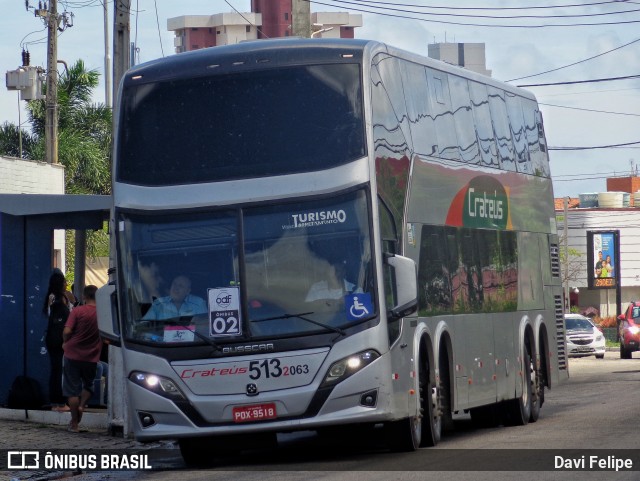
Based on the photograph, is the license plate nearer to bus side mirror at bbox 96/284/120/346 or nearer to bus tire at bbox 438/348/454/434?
bus side mirror at bbox 96/284/120/346

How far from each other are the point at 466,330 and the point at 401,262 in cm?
353

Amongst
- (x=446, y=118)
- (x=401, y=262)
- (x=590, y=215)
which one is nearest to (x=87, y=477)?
(x=401, y=262)

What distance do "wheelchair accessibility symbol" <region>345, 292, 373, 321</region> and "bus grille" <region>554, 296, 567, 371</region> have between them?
8.63 m

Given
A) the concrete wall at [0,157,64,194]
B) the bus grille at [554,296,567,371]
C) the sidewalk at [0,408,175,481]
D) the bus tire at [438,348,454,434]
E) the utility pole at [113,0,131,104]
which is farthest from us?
the concrete wall at [0,157,64,194]

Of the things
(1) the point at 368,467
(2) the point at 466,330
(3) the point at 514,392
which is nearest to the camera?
(1) the point at 368,467

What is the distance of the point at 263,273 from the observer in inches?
522

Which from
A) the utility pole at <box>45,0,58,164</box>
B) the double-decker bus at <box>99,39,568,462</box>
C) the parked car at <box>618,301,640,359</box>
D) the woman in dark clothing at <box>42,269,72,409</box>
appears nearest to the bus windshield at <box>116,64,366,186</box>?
the double-decker bus at <box>99,39,568,462</box>

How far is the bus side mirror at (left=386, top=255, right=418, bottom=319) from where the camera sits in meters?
13.2

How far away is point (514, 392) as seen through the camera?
61.2 feet

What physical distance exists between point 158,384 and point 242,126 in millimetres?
2536

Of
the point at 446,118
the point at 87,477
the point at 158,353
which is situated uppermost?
the point at 446,118

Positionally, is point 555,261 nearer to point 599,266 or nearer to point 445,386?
point 445,386

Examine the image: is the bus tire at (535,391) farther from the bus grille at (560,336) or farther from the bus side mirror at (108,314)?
the bus side mirror at (108,314)

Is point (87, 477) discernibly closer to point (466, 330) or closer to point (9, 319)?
point (466, 330)
